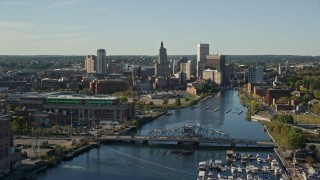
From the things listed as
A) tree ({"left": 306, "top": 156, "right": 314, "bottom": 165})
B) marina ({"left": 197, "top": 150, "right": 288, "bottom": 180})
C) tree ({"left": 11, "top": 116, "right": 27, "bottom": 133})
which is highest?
tree ({"left": 11, "top": 116, "right": 27, "bottom": 133})

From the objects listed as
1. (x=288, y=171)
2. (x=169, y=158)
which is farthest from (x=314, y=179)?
(x=169, y=158)

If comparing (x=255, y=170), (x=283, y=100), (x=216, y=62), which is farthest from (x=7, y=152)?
(x=216, y=62)

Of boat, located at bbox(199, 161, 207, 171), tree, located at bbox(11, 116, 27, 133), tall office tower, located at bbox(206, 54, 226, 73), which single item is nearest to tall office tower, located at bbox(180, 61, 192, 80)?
tall office tower, located at bbox(206, 54, 226, 73)

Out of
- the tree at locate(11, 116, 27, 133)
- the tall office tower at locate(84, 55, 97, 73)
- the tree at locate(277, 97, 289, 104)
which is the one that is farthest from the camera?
the tall office tower at locate(84, 55, 97, 73)

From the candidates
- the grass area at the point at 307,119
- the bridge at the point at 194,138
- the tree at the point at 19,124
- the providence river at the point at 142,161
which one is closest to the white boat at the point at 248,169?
the providence river at the point at 142,161

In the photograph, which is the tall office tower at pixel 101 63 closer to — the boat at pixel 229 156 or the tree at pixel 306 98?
the tree at pixel 306 98

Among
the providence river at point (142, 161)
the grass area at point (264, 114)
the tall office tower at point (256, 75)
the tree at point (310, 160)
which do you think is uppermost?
the tall office tower at point (256, 75)

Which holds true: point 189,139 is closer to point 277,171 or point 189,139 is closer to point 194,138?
point 194,138

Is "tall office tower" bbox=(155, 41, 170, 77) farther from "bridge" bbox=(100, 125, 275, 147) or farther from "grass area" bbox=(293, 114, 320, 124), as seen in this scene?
"bridge" bbox=(100, 125, 275, 147)

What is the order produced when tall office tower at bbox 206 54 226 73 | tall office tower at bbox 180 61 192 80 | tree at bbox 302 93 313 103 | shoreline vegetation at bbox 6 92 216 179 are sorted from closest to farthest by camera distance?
shoreline vegetation at bbox 6 92 216 179 → tree at bbox 302 93 313 103 → tall office tower at bbox 206 54 226 73 → tall office tower at bbox 180 61 192 80
